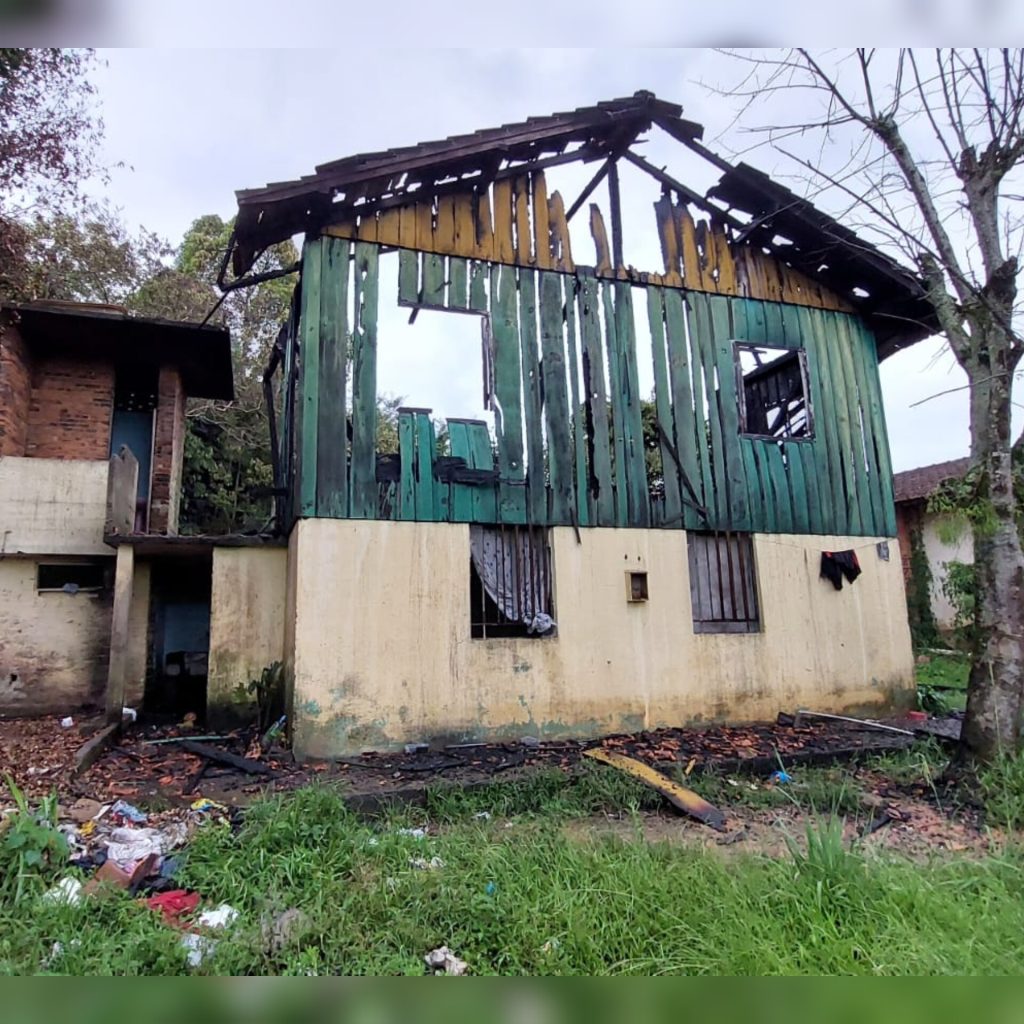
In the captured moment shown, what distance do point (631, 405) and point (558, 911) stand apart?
6.43 metres

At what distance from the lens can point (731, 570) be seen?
863cm

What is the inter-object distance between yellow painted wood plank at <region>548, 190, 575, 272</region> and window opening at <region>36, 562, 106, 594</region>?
8.08 m

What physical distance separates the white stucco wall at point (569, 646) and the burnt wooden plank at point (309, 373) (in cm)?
39

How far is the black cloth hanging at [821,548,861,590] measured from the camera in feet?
29.1

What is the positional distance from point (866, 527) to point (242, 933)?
907 centimetres

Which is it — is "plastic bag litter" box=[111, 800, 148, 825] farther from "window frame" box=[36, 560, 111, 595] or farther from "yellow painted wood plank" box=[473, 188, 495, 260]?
"yellow painted wood plank" box=[473, 188, 495, 260]

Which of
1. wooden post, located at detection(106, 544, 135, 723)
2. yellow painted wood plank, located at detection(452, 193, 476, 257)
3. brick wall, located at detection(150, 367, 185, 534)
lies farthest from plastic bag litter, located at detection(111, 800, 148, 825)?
brick wall, located at detection(150, 367, 185, 534)

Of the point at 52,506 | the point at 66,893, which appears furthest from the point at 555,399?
the point at 52,506

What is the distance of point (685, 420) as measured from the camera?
28.6 ft

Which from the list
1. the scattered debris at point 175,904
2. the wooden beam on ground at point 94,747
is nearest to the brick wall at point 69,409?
the wooden beam on ground at point 94,747

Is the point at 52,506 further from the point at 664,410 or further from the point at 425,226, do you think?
the point at 664,410

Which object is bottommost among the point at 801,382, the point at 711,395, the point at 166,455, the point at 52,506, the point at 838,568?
the point at 838,568

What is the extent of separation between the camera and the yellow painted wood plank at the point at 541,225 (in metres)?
8.46

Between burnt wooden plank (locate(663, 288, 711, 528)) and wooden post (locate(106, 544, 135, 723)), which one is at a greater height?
burnt wooden plank (locate(663, 288, 711, 528))
